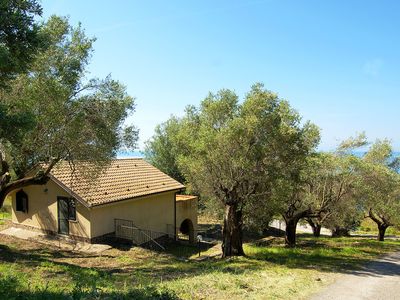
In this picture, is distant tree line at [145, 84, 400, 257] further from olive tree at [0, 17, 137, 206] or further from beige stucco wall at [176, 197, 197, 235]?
beige stucco wall at [176, 197, 197, 235]

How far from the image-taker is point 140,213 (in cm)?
2409

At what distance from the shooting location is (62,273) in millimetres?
13055

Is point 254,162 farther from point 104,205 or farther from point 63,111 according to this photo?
point 104,205

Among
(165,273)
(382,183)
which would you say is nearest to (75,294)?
(165,273)

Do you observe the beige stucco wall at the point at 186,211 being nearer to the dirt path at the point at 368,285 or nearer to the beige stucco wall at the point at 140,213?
the beige stucco wall at the point at 140,213

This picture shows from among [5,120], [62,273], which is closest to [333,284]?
[62,273]

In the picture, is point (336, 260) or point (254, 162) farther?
point (336, 260)

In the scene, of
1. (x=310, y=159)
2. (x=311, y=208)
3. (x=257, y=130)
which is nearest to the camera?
(x=257, y=130)

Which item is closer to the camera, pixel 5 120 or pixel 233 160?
pixel 5 120

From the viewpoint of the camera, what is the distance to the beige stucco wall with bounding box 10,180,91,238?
2114cm

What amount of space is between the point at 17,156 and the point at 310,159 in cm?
1299

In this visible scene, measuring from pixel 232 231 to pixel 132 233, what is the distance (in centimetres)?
705

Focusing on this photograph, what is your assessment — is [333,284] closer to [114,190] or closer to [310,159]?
[310,159]

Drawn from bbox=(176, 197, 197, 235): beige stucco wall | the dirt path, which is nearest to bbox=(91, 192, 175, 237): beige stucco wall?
bbox=(176, 197, 197, 235): beige stucco wall
